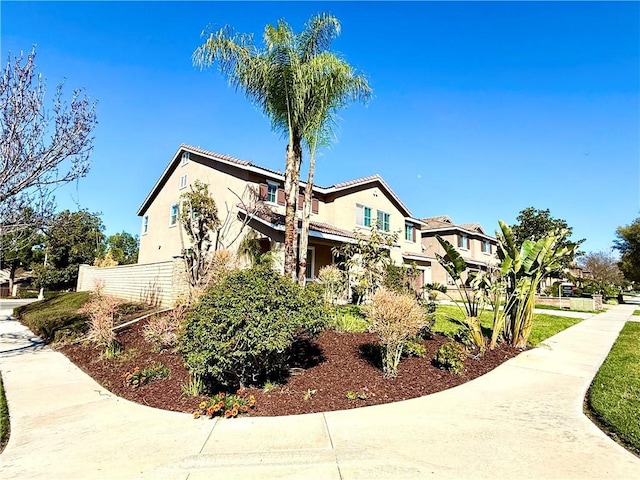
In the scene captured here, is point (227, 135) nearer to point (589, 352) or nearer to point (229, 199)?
point (229, 199)

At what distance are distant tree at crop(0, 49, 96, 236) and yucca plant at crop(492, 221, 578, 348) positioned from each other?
37.0 ft

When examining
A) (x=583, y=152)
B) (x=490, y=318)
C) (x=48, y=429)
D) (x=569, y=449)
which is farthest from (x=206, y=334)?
(x=583, y=152)

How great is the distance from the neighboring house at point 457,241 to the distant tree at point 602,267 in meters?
29.1

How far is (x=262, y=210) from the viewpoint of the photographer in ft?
56.7

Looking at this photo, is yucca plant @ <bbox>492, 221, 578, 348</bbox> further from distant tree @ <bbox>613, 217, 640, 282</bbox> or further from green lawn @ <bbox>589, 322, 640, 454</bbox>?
distant tree @ <bbox>613, 217, 640, 282</bbox>

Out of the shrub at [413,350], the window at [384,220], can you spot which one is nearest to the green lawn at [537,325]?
the shrub at [413,350]

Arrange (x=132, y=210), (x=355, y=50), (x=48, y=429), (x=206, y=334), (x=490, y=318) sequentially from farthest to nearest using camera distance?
1. (x=132, y=210)
2. (x=490, y=318)
3. (x=355, y=50)
4. (x=206, y=334)
5. (x=48, y=429)

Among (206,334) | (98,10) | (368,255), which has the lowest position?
(206,334)

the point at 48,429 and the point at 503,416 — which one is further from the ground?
the point at 503,416

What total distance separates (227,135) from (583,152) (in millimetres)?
16697

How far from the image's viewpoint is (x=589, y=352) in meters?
9.59

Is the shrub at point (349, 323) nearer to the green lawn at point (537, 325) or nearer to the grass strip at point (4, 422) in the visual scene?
the green lawn at point (537, 325)

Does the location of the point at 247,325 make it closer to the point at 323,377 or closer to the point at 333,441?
the point at 323,377

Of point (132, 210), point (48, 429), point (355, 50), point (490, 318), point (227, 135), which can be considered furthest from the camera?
point (132, 210)
